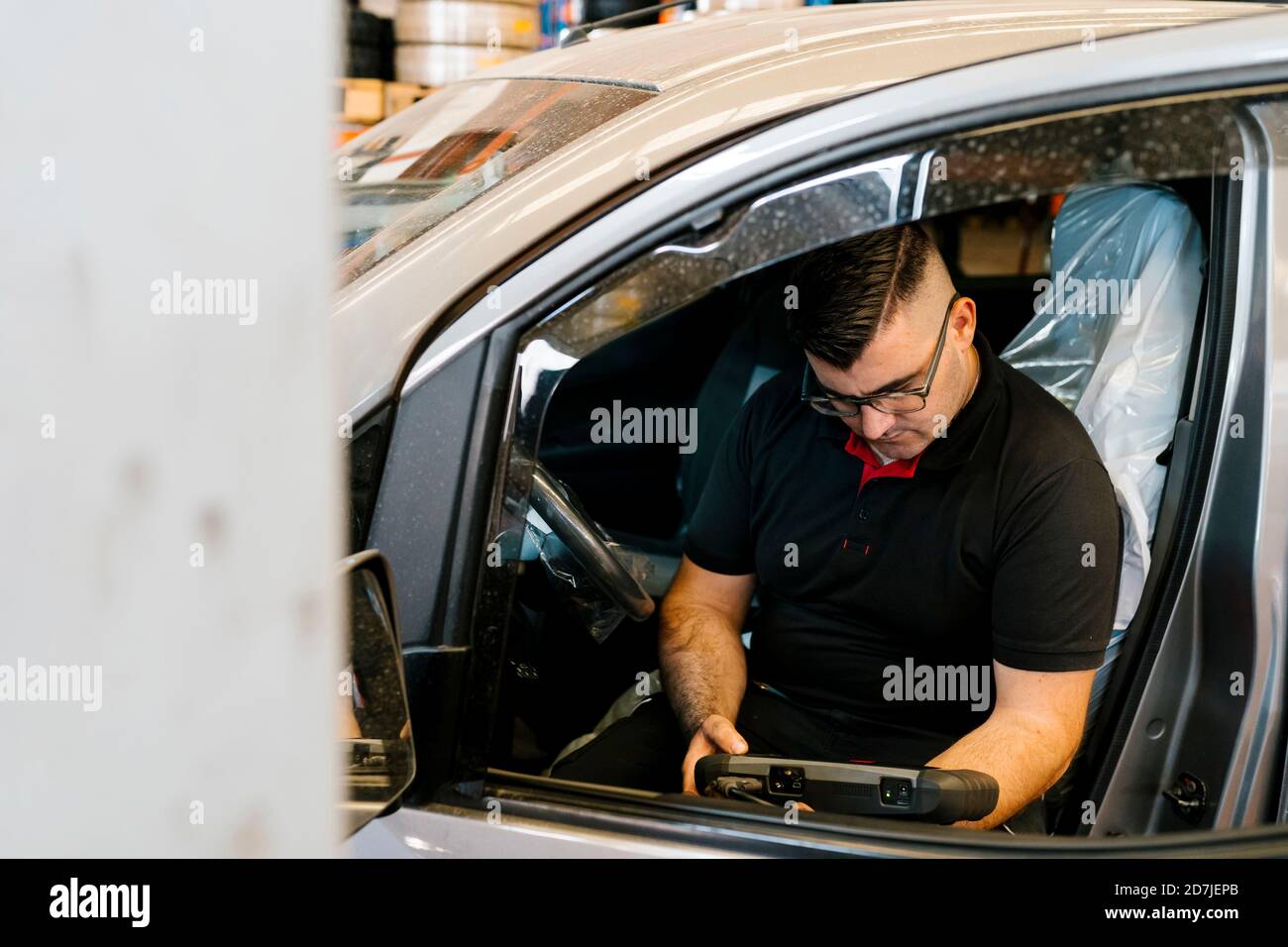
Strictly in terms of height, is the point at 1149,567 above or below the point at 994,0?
below

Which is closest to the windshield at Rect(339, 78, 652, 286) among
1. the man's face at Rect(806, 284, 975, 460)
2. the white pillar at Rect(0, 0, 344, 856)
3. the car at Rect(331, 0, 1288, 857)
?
the car at Rect(331, 0, 1288, 857)

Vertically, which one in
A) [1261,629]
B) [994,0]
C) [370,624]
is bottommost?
[1261,629]

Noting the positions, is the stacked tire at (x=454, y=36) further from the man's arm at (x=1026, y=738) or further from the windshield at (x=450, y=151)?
the man's arm at (x=1026, y=738)

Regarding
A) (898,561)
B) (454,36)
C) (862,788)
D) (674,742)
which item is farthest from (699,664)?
(454,36)

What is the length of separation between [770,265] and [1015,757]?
0.65m

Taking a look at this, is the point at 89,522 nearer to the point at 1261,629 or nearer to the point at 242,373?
the point at 242,373

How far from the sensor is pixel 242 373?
0.42 meters

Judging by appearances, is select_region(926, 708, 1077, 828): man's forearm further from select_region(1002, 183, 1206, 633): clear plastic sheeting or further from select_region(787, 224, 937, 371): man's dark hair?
select_region(787, 224, 937, 371): man's dark hair

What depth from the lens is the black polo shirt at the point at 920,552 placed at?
1447mm

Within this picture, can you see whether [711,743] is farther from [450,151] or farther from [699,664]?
[450,151]

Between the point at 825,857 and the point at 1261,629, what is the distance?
1.95 feet

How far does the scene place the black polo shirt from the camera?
145 cm

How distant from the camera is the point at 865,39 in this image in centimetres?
128
